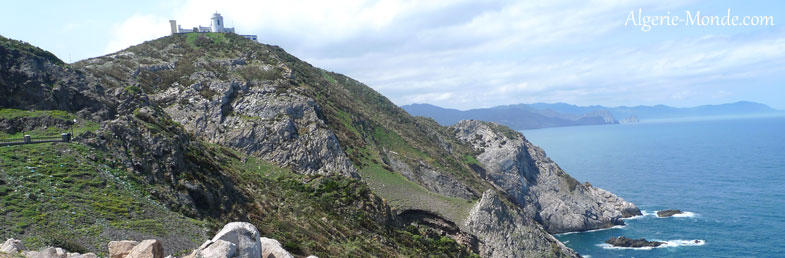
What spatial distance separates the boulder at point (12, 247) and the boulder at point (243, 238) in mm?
6795

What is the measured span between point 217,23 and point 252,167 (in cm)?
5712

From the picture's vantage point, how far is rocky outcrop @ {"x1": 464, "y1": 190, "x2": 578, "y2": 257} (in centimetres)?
5203

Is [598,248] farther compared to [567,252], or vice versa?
[598,248]

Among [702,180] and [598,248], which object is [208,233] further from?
[702,180]

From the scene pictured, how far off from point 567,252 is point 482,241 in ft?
58.9

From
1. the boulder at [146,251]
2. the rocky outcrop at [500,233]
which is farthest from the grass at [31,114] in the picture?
the rocky outcrop at [500,233]

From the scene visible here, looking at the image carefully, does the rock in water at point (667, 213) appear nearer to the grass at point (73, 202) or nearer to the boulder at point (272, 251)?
the grass at point (73, 202)

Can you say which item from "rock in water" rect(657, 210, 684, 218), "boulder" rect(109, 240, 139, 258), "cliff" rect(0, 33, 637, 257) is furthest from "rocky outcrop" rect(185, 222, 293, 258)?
"rock in water" rect(657, 210, 684, 218)

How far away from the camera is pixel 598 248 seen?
7781cm

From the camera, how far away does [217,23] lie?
9281 cm

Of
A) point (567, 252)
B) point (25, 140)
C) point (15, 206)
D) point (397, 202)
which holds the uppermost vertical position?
point (25, 140)

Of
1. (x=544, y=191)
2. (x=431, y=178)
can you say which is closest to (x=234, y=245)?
(x=431, y=178)

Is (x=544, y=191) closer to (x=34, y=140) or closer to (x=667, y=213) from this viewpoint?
(x=667, y=213)

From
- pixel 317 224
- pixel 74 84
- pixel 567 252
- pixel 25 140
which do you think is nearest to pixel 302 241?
pixel 317 224
